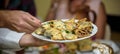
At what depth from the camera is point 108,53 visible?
2.75 feet

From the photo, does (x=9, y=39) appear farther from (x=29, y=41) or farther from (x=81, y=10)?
(x=81, y=10)

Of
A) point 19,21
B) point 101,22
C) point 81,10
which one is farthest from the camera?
point 101,22

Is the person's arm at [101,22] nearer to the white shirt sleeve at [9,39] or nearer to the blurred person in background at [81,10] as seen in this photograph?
the blurred person in background at [81,10]

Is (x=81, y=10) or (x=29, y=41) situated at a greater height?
(x=81, y=10)

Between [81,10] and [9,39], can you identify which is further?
[81,10]

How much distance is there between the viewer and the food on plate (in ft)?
2.33

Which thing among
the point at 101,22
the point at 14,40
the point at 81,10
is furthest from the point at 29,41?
the point at 101,22

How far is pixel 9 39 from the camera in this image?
2.77ft

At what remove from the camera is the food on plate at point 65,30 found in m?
0.71

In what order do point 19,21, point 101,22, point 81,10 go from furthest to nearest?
point 101,22 < point 81,10 < point 19,21

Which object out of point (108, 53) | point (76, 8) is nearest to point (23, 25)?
point (108, 53)

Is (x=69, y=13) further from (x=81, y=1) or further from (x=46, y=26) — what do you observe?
(x=46, y=26)

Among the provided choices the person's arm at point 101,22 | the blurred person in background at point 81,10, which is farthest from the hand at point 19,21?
the person's arm at point 101,22

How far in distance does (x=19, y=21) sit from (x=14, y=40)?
112mm
